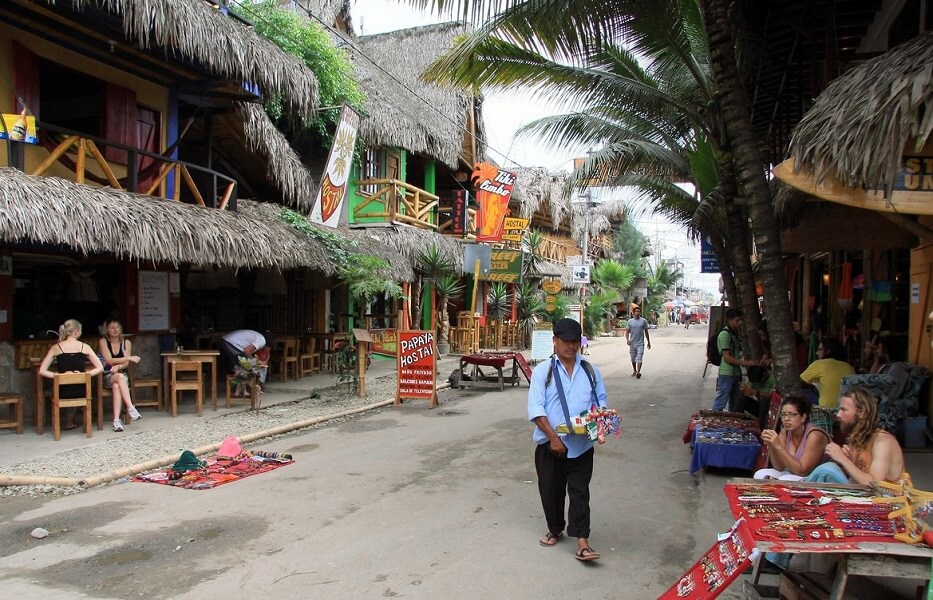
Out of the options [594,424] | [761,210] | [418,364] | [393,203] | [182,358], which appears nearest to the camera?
[594,424]

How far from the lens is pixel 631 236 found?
53562 millimetres

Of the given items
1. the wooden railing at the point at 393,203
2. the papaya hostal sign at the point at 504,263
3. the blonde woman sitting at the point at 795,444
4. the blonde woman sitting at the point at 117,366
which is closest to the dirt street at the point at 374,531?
the blonde woman sitting at the point at 795,444

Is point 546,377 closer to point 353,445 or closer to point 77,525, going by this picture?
→ point 77,525

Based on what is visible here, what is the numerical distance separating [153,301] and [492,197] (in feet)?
41.5

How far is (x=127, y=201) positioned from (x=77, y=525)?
5.11 meters

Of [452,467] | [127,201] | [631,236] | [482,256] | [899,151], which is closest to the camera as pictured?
[899,151]

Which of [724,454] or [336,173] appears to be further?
[336,173]

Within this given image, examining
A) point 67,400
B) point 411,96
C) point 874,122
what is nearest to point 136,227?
point 67,400

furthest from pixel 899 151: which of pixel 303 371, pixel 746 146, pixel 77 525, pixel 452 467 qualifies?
pixel 303 371

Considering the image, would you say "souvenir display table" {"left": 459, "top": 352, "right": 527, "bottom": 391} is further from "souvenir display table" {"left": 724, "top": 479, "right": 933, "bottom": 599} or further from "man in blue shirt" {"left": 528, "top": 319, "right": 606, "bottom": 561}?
"souvenir display table" {"left": 724, "top": 479, "right": 933, "bottom": 599}

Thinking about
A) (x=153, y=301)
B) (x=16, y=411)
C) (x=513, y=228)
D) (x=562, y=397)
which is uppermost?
(x=513, y=228)

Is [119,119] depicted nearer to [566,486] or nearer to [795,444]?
[566,486]

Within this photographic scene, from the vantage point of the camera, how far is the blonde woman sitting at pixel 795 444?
4.52 metres

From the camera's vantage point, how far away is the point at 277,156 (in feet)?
45.9
